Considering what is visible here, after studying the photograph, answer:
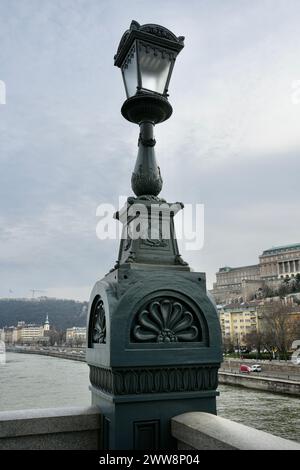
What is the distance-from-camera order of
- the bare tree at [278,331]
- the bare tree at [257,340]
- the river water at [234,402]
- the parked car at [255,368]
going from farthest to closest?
1. the bare tree at [257,340]
2. the bare tree at [278,331]
3. the parked car at [255,368]
4. the river water at [234,402]

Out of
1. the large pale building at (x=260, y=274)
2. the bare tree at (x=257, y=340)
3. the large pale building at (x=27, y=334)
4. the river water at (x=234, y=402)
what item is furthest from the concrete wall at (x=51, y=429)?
the large pale building at (x=27, y=334)

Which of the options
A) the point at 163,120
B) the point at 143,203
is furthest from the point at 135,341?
the point at 163,120

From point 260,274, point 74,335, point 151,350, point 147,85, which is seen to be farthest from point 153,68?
point 74,335

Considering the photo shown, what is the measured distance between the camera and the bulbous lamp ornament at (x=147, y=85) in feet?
10.7

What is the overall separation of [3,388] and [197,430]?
41.0 m

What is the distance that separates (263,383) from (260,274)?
101 meters

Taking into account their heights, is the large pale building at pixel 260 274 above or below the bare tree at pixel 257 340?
above

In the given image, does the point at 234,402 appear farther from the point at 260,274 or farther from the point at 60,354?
the point at 260,274

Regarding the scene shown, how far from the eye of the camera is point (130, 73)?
3504 mm

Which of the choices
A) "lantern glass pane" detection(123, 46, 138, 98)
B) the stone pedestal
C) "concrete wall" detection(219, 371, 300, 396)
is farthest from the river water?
"lantern glass pane" detection(123, 46, 138, 98)

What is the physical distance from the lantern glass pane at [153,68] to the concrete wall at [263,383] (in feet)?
106

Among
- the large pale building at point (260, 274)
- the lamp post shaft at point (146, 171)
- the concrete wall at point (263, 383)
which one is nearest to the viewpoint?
the lamp post shaft at point (146, 171)

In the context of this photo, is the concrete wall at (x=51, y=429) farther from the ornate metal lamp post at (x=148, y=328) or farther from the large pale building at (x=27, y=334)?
the large pale building at (x=27, y=334)

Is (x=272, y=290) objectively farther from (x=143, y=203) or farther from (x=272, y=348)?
(x=143, y=203)
